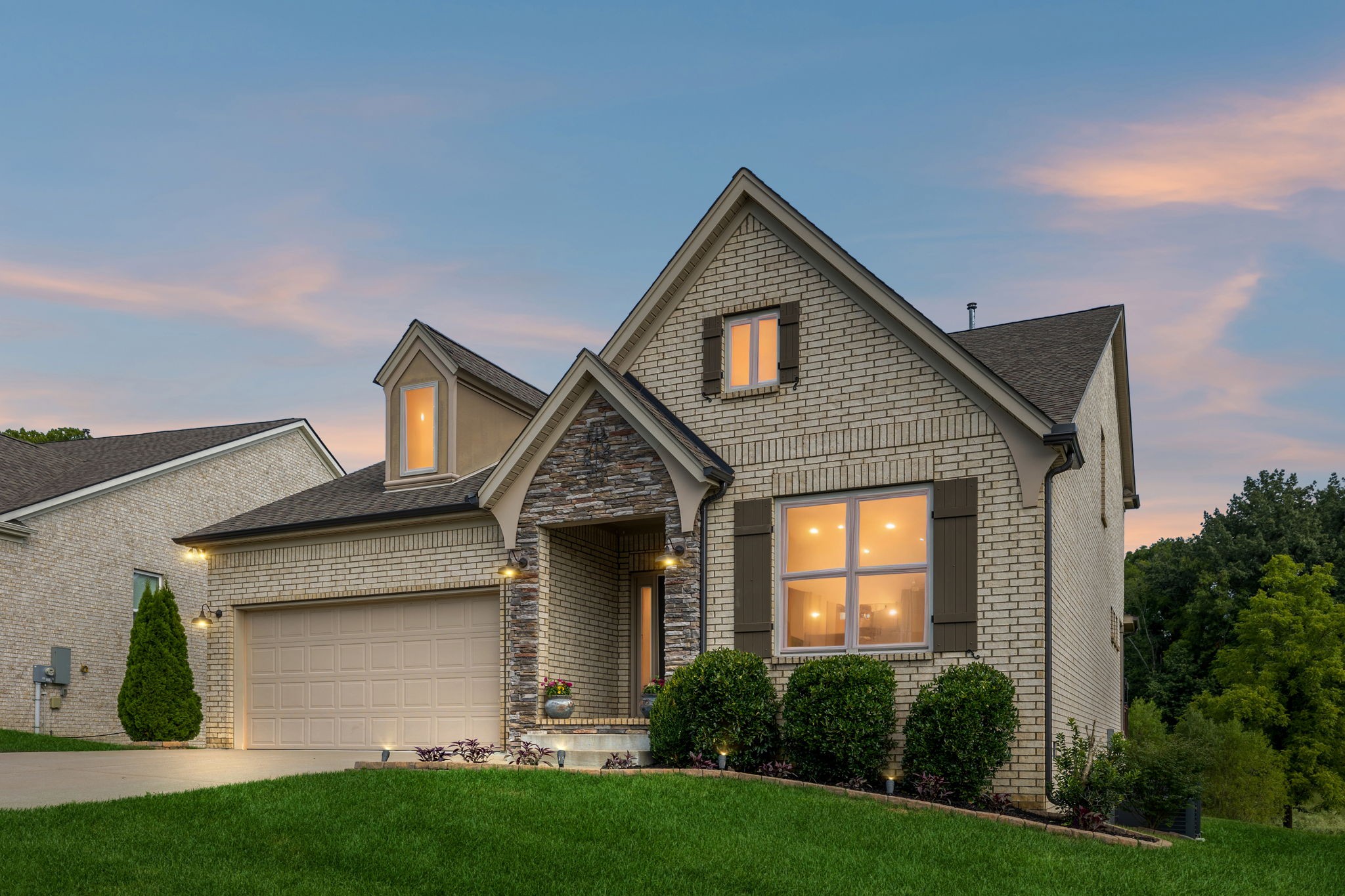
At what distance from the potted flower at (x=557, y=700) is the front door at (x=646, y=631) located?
5.39ft

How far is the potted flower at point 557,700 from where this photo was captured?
14.9 meters

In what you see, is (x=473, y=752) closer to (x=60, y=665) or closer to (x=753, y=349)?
(x=753, y=349)

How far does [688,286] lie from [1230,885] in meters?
9.52

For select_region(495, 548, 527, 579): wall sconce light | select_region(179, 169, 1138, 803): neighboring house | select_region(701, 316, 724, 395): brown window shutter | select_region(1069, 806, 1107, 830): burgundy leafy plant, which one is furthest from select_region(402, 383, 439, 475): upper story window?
select_region(1069, 806, 1107, 830): burgundy leafy plant

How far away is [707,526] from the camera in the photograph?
572 inches

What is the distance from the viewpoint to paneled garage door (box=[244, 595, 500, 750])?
1642 cm

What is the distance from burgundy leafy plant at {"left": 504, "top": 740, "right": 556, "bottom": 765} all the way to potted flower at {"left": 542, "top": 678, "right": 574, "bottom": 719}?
0.45 m

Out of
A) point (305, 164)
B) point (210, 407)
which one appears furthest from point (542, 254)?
point (210, 407)

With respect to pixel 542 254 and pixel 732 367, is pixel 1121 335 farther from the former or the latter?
pixel 542 254

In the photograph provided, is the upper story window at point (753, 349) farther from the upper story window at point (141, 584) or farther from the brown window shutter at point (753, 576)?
the upper story window at point (141, 584)

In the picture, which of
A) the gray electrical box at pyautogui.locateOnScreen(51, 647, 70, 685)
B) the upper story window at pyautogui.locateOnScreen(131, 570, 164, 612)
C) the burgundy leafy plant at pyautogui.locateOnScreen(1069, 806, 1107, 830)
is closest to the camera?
the burgundy leafy plant at pyautogui.locateOnScreen(1069, 806, 1107, 830)

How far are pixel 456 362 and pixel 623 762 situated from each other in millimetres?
7844

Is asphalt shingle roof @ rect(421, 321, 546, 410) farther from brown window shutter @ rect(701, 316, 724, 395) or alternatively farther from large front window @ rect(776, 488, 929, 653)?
large front window @ rect(776, 488, 929, 653)

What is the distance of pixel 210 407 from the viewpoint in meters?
39.8
